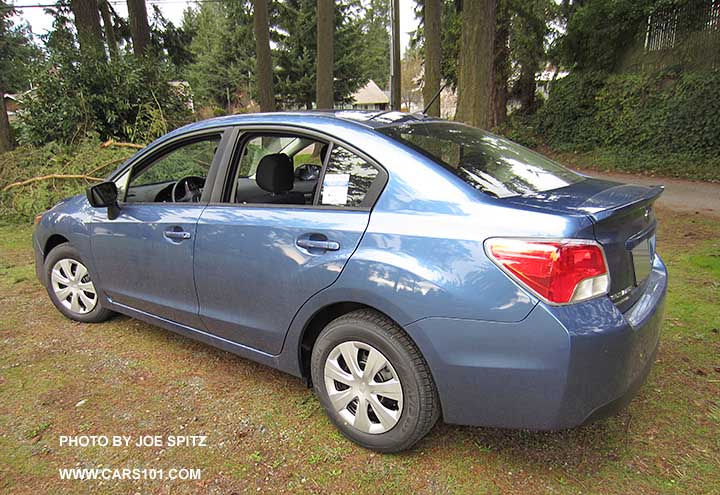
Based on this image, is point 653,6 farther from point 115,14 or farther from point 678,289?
point 115,14

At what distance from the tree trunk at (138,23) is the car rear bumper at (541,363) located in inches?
548

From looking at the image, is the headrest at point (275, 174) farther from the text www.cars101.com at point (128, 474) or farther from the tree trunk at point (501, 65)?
the tree trunk at point (501, 65)

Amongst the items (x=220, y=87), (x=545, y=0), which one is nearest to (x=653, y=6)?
(x=545, y=0)

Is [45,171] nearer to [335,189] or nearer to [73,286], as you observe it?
[73,286]

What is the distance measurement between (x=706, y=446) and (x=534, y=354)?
124cm

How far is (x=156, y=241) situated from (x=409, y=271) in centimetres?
184

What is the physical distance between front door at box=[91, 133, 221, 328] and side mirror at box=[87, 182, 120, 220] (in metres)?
0.05

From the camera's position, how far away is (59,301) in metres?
4.11

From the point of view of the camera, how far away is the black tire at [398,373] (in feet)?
7.29

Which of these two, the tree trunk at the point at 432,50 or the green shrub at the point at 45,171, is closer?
the green shrub at the point at 45,171

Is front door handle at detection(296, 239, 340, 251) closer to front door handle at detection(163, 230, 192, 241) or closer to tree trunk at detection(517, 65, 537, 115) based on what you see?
front door handle at detection(163, 230, 192, 241)

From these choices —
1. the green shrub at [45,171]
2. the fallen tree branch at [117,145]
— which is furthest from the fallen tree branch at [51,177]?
the fallen tree branch at [117,145]

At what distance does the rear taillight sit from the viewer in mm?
1921

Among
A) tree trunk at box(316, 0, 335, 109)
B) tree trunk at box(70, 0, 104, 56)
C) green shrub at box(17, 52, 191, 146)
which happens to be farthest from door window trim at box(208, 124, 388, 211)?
tree trunk at box(316, 0, 335, 109)
